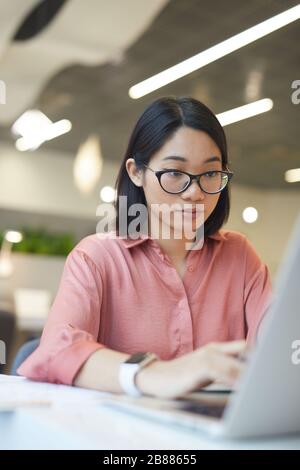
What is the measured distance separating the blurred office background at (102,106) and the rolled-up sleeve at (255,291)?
0.76 meters

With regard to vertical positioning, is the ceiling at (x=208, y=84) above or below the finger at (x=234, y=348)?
above

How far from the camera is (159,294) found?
4.13 feet

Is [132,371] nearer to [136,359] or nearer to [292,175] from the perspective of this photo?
[136,359]

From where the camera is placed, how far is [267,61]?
4801 mm

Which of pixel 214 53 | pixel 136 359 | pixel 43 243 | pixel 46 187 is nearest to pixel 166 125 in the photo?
pixel 136 359

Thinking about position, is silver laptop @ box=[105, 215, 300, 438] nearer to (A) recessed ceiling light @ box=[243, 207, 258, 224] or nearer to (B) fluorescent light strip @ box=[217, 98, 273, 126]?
(B) fluorescent light strip @ box=[217, 98, 273, 126]

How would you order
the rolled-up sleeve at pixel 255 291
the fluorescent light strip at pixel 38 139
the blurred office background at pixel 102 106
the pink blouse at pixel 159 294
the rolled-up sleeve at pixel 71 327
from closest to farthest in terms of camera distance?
the rolled-up sleeve at pixel 71 327 → the pink blouse at pixel 159 294 → the rolled-up sleeve at pixel 255 291 → the blurred office background at pixel 102 106 → the fluorescent light strip at pixel 38 139

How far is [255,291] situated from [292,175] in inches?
236

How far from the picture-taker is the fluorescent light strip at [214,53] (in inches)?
155

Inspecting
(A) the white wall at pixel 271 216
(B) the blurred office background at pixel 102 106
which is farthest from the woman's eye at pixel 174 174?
(A) the white wall at pixel 271 216

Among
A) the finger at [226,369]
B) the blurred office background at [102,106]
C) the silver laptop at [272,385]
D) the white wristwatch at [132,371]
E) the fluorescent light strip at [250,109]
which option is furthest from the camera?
the fluorescent light strip at [250,109]

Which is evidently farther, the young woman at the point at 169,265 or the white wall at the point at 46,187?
the white wall at the point at 46,187

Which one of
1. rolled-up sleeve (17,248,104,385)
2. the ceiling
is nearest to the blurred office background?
the ceiling

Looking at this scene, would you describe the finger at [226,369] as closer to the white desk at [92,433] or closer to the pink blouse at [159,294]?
the white desk at [92,433]
